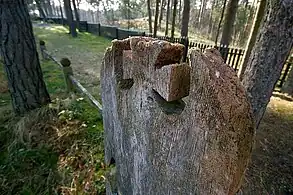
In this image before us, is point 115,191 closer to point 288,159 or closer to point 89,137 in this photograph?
point 89,137

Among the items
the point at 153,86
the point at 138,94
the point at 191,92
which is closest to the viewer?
the point at 191,92

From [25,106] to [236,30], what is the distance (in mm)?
22319

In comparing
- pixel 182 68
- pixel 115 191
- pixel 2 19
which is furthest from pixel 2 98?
pixel 182 68

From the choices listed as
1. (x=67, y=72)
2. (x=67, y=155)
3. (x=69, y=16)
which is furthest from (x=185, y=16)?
(x=69, y=16)

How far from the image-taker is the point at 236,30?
21.1 m

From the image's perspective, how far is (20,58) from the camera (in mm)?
3307

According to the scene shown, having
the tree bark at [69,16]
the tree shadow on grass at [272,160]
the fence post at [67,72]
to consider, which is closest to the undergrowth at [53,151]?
the fence post at [67,72]

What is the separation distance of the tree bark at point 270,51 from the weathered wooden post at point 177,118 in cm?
265

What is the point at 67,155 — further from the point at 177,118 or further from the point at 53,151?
the point at 177,118

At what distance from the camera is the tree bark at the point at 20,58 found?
10.0 ft

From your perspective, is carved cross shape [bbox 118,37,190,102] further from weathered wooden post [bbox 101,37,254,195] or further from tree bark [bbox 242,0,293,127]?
tree bark [bbox 242,0,293,127]

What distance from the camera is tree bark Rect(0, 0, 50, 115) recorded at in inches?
120

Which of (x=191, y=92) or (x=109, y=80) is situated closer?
(x=191, y=92)

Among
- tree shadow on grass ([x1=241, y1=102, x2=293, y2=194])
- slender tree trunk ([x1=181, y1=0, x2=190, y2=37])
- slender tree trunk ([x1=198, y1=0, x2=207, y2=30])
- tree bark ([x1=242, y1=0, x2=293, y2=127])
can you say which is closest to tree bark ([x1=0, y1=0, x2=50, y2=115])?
tree bark ([x1=242, y1=0, x2=293, y2=127])
